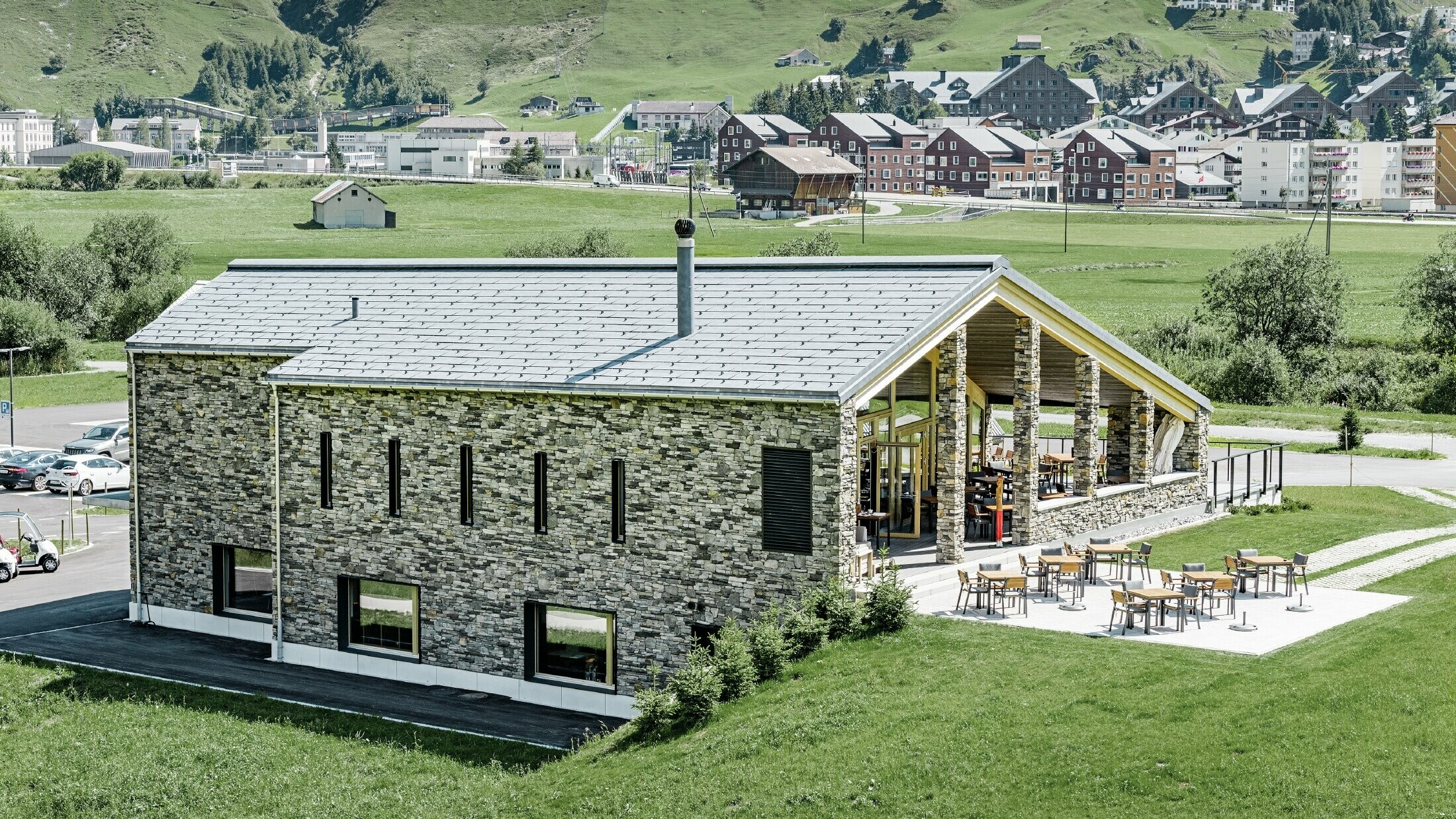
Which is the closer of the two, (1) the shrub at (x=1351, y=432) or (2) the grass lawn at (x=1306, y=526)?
(2) the grass lawn at (x=1306, y=526)

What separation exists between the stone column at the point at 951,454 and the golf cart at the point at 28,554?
24157 millimetres

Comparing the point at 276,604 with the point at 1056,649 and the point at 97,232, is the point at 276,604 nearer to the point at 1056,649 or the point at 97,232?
the point at 1056,649

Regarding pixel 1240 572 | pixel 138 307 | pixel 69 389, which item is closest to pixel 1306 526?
pixel 1240 572

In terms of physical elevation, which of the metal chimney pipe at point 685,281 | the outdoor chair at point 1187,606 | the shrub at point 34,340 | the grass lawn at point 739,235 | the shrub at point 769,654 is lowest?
the shrub at point 769,654

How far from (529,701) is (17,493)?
33.0m

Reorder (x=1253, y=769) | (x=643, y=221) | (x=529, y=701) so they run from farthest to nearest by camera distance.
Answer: (x=643, y=221) < (x=529, y=701) < (x=1253, y=769)

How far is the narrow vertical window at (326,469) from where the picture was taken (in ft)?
104

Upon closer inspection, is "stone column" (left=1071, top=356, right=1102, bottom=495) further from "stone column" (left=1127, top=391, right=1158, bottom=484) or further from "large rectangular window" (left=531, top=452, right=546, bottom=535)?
"large rectangular window" (left=531, top=452, right=546, bottom=535)

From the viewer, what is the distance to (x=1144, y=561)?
3073cm

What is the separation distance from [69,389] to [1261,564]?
211 feet

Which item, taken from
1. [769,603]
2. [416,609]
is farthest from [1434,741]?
[416,609]

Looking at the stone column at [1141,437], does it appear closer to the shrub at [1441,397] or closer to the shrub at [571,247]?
the shrub at [1441,397]

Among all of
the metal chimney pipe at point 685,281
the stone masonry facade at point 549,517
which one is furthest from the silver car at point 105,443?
the metal chimney pipe at point 685,281

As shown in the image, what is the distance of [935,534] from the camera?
32.7m
